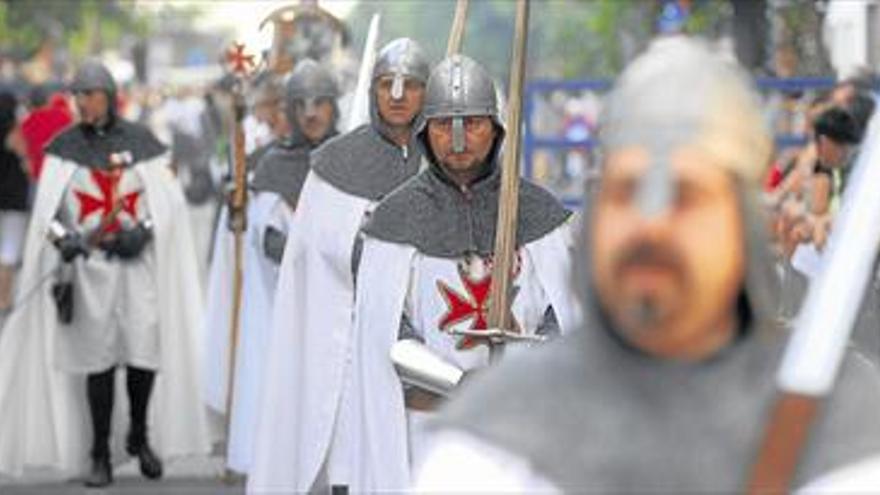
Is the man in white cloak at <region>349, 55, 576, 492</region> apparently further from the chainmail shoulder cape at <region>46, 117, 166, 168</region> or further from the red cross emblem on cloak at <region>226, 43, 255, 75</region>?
the red cross emblem on cloak at <region>226, 43, 255, 75</region>

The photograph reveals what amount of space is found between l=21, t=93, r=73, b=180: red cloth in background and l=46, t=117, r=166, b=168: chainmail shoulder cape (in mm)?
7917

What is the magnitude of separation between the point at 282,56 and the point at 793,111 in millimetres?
4597

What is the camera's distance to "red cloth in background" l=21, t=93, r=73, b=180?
790 inches

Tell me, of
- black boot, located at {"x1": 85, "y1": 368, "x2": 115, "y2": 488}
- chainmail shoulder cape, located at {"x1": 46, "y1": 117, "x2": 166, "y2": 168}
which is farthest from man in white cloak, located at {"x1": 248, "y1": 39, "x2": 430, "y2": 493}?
black boot, located at {"x1": 85, "y1": 368, "x2": 115, "y2": 488}

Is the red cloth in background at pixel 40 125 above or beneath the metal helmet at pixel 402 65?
beneath

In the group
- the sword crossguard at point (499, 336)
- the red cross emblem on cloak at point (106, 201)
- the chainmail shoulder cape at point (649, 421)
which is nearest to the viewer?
the chainmail shoulder cape at point (649, 421)

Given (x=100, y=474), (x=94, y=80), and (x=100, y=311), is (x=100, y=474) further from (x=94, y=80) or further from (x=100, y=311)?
(x=94, y=80)

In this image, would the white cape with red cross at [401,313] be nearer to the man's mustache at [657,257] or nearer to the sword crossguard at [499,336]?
the sword crossguard at [499,336]

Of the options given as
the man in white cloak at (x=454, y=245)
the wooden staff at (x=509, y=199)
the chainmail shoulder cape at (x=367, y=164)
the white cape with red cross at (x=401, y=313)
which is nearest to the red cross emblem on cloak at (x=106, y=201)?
the chainmail shoulder cape at (x=367, y=164)

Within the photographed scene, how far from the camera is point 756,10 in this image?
18.9 metres

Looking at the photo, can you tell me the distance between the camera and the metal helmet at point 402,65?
935 cm

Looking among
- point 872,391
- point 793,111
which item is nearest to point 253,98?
point 793,111

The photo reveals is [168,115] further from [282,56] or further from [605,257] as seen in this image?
[605,257]

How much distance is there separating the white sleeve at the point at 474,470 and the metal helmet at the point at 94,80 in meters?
8.50
